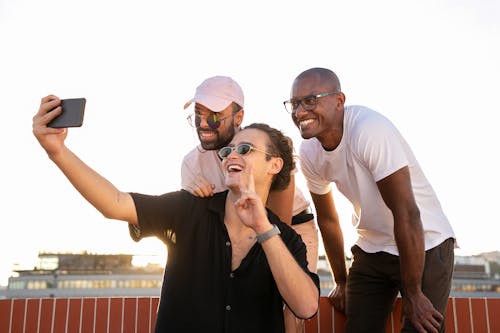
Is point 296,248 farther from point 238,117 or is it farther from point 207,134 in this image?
point 238,117

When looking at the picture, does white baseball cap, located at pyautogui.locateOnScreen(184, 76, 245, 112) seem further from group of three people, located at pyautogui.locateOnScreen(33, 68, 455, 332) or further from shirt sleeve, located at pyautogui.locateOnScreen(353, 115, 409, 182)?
shirt sleeve, located at pyautogui.locateOnScreen(353, 115, 409, 182)

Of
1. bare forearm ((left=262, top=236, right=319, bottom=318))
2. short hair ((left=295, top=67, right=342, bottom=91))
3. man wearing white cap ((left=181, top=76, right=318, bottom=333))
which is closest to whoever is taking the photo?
bare forearm ((left=262, top=236, right=319, bottom=318))

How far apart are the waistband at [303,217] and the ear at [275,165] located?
118cm

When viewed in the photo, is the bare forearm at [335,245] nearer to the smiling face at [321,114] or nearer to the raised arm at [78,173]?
the smiling face at [321,114]

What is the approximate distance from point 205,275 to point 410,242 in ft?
4.13

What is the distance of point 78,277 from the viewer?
8150cm

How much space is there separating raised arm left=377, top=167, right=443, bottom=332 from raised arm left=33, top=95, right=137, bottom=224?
4.72 feet

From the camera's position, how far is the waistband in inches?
145

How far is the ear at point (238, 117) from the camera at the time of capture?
3.37 meters

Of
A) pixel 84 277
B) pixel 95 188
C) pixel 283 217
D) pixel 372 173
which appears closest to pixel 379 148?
pixel 372 173

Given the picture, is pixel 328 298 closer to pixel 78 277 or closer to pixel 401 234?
pixel 401 234

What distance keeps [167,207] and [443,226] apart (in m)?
1.83

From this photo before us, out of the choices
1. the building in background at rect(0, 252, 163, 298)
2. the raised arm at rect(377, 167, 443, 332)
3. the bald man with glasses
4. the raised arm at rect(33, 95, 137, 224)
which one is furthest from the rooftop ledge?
the building in background at rect(0, 252, 163, 298)

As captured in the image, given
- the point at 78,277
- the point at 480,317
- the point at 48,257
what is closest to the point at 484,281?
the point at 78,277
